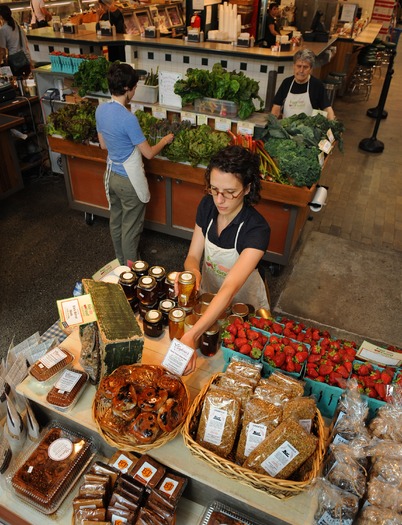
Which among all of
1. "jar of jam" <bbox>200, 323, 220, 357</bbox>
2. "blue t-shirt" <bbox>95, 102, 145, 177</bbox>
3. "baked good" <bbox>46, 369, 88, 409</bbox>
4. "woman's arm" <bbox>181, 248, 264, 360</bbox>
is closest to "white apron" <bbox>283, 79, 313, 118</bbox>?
"blue t-shirt" <bbox>95, 102, 145, 177</bbox>

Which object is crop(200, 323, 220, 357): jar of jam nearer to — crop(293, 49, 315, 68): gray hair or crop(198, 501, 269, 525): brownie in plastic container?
crop(198, 501, 269, 525): brownie in plastic container

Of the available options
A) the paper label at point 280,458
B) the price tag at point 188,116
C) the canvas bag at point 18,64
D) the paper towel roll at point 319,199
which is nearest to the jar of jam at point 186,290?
the paper label at point 280,458

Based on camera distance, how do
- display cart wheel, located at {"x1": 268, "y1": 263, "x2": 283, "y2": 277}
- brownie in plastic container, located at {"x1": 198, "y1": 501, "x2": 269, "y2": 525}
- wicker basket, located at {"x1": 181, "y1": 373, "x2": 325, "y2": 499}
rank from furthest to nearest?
display cart wheel, located at {"x1": 268, "y1": 263, "x2": 283, "y2": 277} → brownie in plastic container, located at {"x1": 198, "y1": 501, "x2": 269, "y2": 525} → wicker basket, located at {"x1": 181, "y1": 373, "x2": 325, "y2": 499}

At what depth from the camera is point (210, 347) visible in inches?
80.6

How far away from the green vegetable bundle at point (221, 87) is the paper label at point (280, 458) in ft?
11.7

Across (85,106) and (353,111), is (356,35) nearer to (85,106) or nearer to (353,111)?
(353,111)

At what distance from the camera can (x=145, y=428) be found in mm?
1524

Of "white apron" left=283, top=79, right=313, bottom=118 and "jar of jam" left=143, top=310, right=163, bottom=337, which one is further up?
"white apron" left=283, top=79, right=313, bottom=118

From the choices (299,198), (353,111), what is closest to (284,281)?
(299,198)

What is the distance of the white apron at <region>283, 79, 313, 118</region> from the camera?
16.4ft

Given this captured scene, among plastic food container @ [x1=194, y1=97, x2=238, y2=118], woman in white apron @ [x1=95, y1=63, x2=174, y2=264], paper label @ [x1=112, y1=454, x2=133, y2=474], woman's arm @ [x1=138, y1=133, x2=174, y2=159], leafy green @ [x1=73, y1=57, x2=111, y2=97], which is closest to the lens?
paper label @ [x1=112, y1=454, x2=133, y2=474]

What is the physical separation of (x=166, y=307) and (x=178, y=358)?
0.47m

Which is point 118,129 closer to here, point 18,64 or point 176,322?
point 176,322

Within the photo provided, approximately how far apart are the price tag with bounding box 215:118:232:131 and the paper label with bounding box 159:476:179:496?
3.53 meters
